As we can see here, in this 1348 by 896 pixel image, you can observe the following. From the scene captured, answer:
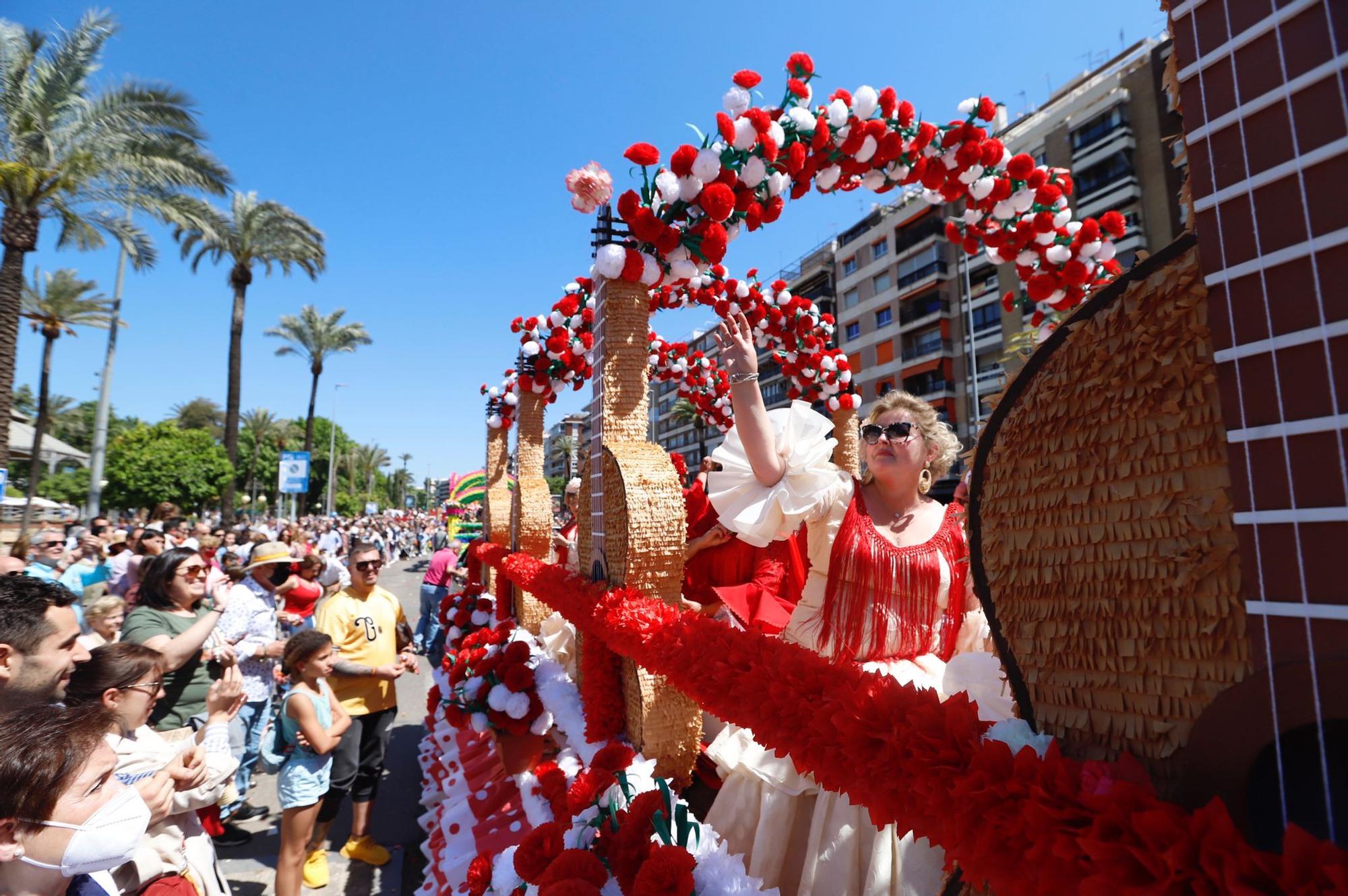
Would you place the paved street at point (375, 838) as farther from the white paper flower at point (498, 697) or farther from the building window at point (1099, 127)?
the building window at point (1099, 127)

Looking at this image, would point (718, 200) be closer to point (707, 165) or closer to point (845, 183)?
point (707, 165)

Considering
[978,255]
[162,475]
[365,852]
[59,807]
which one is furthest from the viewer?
[978,255]

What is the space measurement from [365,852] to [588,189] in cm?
420

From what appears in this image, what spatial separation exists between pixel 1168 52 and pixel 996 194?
2.76 metres

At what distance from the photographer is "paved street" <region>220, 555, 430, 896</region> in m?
3.96

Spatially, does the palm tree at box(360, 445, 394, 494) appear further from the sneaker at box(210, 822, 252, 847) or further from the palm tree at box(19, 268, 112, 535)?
the sneaker at box(210, 822, 252, 847)

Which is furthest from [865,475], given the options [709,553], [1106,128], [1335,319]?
[1106,128]

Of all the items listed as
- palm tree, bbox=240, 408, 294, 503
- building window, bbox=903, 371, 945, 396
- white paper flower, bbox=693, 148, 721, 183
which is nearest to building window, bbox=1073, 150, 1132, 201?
building window, bbox=903, 371, 945, 396

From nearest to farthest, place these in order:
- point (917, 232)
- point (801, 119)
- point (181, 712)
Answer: point (801, 119) → point (181, 712) → point (917, 232)

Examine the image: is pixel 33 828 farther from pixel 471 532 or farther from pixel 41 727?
pixel 471 532

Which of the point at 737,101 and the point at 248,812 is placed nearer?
the point at 737,101

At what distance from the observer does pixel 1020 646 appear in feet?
3.81

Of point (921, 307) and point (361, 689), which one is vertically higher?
point (921, 307)

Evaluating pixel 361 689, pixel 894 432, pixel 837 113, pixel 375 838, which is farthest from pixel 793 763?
pixel 375 838
